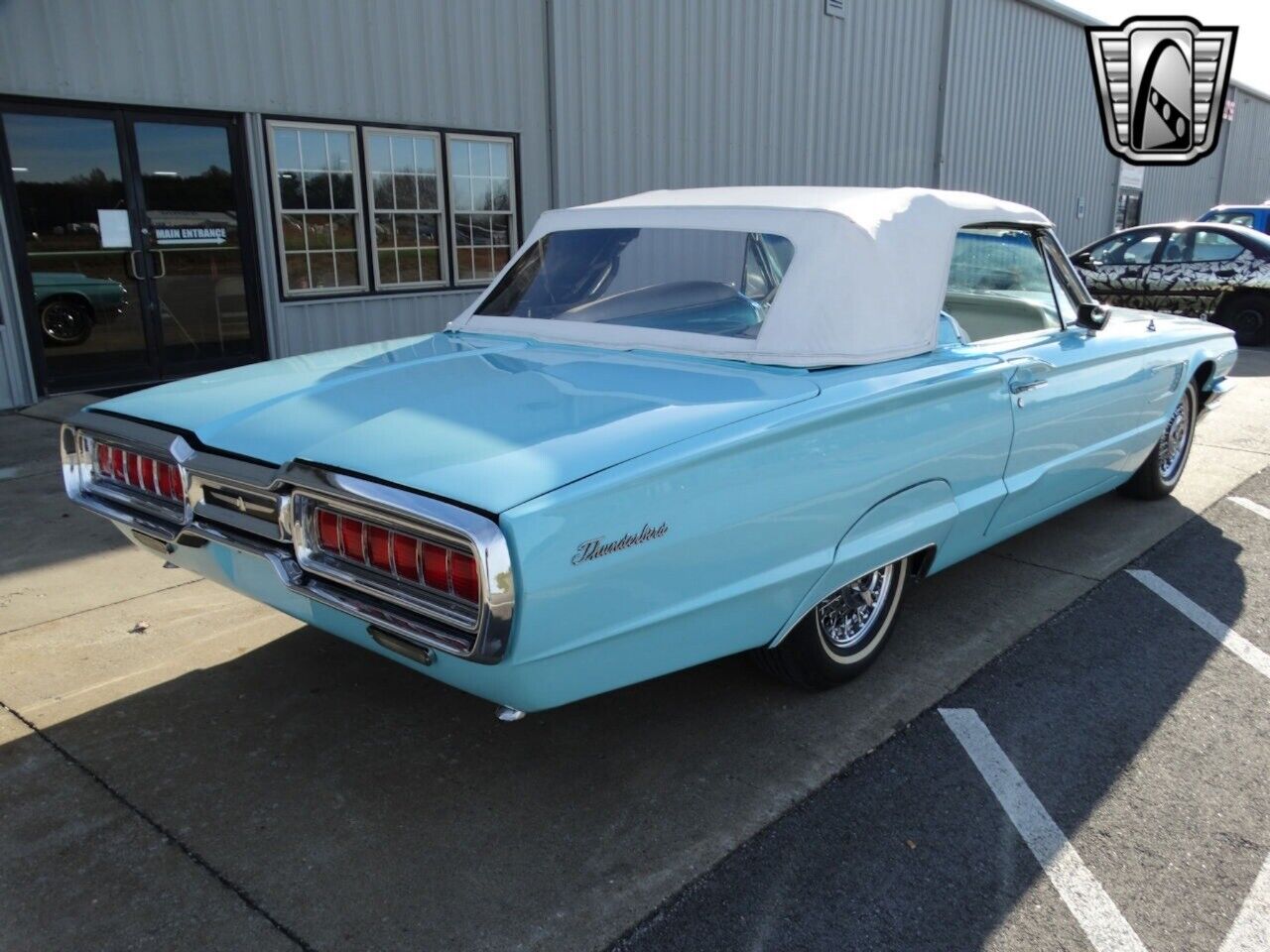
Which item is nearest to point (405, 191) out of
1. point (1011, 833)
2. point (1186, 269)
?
point (1011, 833)

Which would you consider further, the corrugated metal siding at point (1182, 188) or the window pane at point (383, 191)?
the corrugated metal siding at point (1182, 188)

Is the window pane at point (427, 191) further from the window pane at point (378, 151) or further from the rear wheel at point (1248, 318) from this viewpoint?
the rear wheel at point (1248, 318)

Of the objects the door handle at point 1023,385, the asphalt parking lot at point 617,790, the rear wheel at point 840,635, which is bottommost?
the asphalt parking lot at point 617,790

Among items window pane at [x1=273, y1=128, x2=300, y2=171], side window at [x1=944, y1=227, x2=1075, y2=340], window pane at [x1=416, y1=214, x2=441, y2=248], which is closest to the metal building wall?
window pane at [x1=273, y1=128, x2=300, y2=171]

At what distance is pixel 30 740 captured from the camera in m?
2.96

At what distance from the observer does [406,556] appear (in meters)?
2.25

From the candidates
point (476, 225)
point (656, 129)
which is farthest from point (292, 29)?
Result: point (656, 129)

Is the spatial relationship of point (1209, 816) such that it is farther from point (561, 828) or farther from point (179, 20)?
point (179, 20)

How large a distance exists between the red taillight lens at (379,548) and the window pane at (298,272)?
6.84 metres

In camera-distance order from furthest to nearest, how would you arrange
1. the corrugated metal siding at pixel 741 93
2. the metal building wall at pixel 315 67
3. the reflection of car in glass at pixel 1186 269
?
1. the reflection of car in glass at pixel 1186 269
2. the corrugated metal siding at pixel 741 93
3. the metal building wall at pixel 315 67

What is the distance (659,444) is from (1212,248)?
11952 millimetres

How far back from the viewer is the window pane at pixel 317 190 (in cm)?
851

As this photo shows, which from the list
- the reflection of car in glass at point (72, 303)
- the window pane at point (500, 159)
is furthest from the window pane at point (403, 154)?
the reflection of car in glass at point (72, 303)

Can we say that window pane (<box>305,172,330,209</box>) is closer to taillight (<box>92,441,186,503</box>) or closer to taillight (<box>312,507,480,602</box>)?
taillight (<box>92,441,186,503</box>)
